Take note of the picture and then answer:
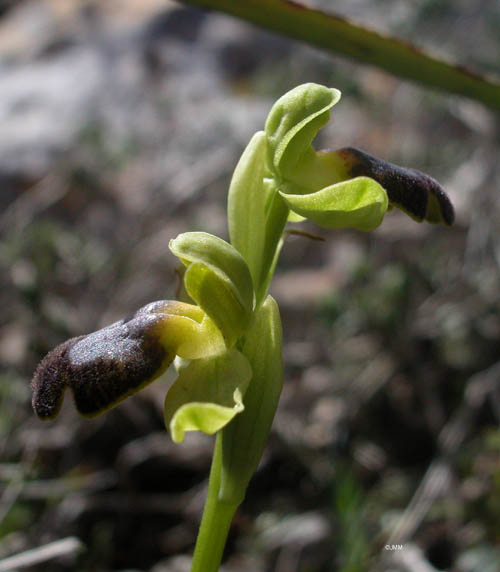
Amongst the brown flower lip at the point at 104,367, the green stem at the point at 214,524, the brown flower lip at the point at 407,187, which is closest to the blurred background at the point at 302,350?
the green stem at the point at 214,524

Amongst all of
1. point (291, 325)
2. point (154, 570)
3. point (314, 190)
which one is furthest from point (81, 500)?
point (314, 190)

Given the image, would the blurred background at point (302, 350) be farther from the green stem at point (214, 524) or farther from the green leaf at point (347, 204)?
the green leaf at point (347, 204)

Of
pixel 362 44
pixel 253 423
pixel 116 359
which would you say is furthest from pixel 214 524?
pixel 362 44

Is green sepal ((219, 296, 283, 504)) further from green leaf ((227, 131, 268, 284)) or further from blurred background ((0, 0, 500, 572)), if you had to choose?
A: blurred background ((0, 0, 500, 572))

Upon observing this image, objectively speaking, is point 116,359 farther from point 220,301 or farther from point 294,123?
point 294,123

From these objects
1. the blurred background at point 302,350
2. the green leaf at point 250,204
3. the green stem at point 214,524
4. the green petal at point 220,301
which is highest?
the green leaf at point 250,204

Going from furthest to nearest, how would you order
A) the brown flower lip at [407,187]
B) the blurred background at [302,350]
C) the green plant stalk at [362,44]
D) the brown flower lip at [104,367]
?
the blurred background at [302,350]
the green plant stalk at [362,44]
the brown flower lip at [407,187]
the brown flower lip at [104,367]
